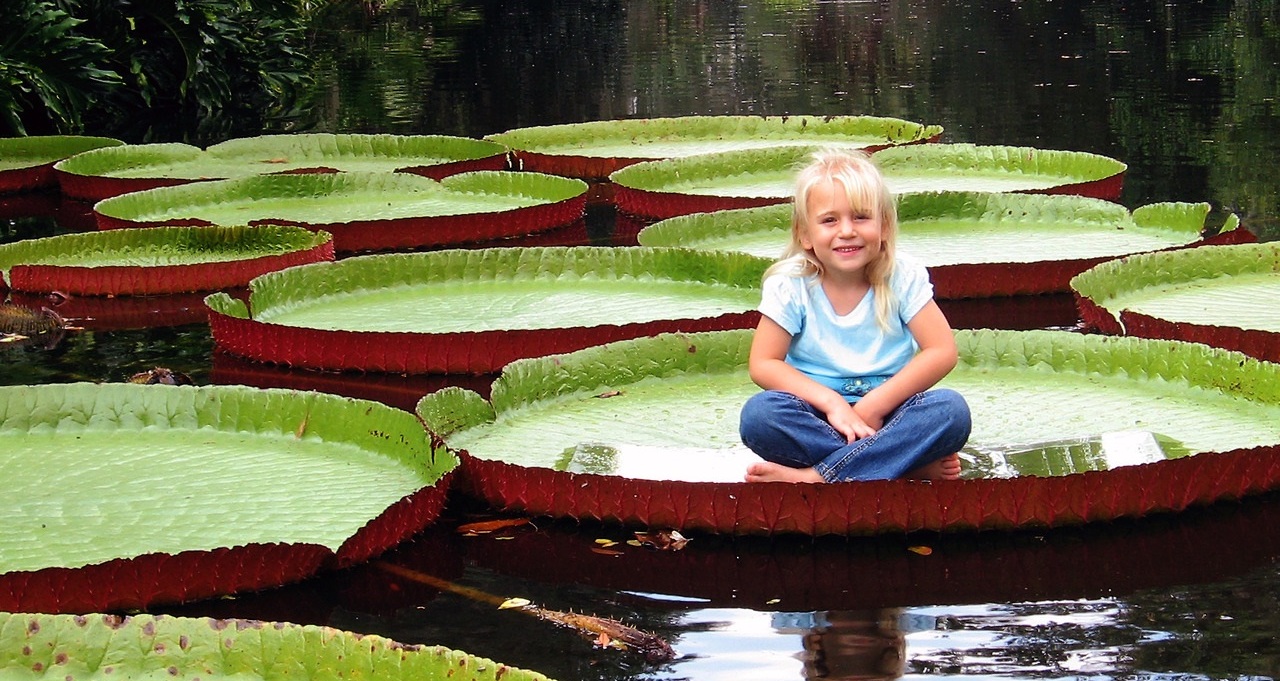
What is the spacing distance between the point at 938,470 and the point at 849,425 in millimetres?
193

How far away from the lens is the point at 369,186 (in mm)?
7570

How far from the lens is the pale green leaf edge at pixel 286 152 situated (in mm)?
8609

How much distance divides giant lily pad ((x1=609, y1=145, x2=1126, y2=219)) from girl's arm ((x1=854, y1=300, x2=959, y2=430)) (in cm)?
370

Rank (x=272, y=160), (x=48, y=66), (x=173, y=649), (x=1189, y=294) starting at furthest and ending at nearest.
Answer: (x=48, y=66), (x=272, y=160), (x=1189, y=294), (x=173, y=649)

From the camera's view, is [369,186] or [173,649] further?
[369,186]

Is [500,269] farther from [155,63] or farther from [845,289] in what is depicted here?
[155,63]

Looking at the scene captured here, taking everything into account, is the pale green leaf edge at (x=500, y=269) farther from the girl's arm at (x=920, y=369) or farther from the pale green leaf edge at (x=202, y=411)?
the girl's arm at (x=920, y=369)

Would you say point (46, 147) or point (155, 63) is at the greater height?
point (155, 63)

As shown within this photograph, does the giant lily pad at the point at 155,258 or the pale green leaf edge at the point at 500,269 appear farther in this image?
the giant lily pad at the point at 155,258

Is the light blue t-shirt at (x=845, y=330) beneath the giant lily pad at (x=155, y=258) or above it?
above

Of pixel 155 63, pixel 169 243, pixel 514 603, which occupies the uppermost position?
pixel 155 63

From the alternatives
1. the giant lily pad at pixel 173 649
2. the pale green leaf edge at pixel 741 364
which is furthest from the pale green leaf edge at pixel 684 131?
the giant lily pad at pixel 173 649

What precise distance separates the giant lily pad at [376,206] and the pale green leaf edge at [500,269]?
112 cm

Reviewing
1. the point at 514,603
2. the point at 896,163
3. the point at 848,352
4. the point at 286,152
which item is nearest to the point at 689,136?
the point at 896,163
